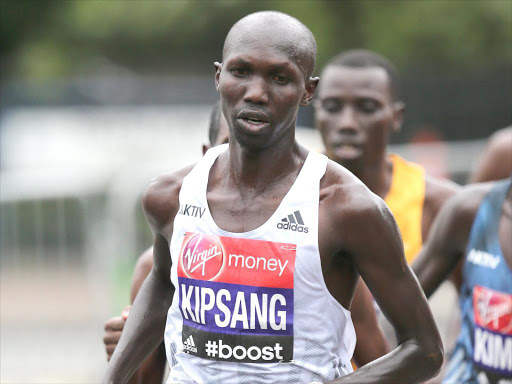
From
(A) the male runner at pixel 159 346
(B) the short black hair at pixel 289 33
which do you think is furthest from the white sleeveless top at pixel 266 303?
(A) the male runner at pixel 159 346

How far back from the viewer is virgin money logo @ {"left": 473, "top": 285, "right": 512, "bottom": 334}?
4.75 m

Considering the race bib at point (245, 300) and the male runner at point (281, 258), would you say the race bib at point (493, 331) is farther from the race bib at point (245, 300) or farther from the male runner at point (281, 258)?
the race bib at point (245, 300)

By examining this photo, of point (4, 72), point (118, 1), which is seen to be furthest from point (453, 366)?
point (4, 72)

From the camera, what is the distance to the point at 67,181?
9453 millimetres

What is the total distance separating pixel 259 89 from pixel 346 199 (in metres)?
0.44

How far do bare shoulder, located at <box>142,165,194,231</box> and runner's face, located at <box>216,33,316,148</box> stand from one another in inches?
15.9

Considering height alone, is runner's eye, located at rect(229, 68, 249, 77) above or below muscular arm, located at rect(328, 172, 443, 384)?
above

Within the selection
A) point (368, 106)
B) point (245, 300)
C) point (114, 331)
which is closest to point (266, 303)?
point (245, 300)

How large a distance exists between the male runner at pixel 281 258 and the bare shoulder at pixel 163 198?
0.59ft

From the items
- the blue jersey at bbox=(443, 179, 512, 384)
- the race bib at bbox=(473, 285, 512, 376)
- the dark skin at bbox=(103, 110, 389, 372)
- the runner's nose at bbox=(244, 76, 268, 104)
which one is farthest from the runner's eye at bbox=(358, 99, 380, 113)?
the runner's nose at bbox=(244, 76, 268, 104)

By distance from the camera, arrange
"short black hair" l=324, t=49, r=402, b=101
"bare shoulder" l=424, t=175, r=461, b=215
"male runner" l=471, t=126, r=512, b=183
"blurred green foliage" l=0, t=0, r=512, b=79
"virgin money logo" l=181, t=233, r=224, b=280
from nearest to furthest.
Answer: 1. "virgin money logo" l=181, t=233, r=224, b=280
2. "bare shoulder" l=424, t=175, r=461, b=215
3. "short black hair" l=324, t=49, r=402, b=101
4. "male runner" l=471, t=126, r=512, b=183
5. "blurred green foliage" l=0, t=0, r=512, b=79

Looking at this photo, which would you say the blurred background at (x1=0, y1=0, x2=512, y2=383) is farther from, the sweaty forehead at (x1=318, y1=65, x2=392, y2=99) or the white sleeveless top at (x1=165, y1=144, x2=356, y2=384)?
the white sleeveless top at (x1=165, y1=144, x2=356, y2=384)

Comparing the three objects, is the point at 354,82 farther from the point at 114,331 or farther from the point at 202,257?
the point at 202,257

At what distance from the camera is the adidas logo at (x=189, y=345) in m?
3.48
